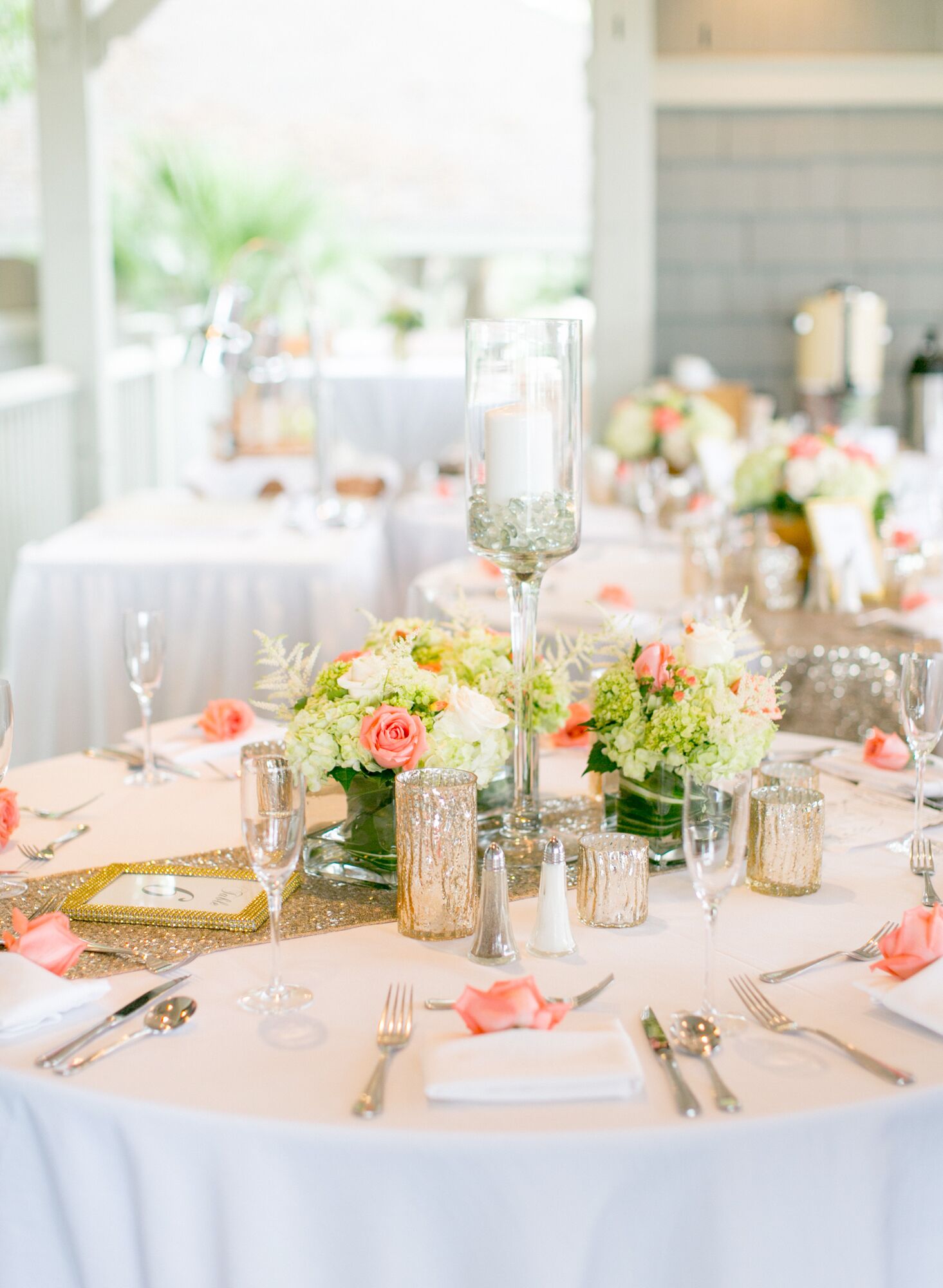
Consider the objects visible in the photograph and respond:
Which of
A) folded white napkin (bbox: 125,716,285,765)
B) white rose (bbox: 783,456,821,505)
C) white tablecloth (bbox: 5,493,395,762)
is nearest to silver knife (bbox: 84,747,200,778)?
folded white napkin (bbox: 125,716,285,765)

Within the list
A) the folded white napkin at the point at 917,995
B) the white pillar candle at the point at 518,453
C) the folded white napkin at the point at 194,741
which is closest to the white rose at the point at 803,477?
the folded white napkin at the point at 194,741

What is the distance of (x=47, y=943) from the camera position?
4.33 ft

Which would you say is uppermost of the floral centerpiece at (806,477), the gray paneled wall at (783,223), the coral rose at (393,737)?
the gray paneled wall at (783,223)

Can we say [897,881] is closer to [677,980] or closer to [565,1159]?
[677,980]

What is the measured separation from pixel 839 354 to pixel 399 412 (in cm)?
240

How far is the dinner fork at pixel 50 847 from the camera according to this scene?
165cm

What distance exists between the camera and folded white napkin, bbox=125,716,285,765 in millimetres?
2055

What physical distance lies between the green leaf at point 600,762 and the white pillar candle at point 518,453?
312 millimetres

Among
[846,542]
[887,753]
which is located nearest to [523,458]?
[887,753]

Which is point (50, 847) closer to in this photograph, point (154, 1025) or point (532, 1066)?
point (154, 1025)

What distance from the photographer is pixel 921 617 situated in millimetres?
2705

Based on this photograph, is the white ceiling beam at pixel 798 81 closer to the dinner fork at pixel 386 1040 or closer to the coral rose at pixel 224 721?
the coral rose at pixel 224 721

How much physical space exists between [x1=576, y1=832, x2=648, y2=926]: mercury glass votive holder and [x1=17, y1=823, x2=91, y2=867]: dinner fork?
0.67 m

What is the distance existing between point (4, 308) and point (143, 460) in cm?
206
